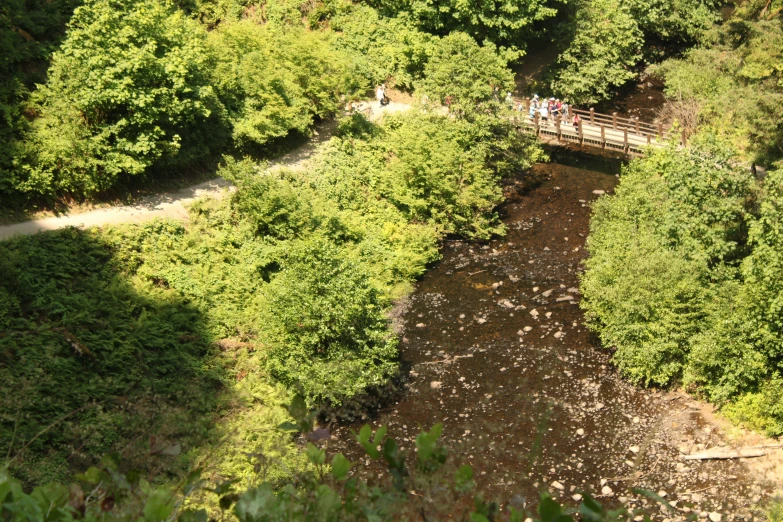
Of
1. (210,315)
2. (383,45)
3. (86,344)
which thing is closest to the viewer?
(86,344)

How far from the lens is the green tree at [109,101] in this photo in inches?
749

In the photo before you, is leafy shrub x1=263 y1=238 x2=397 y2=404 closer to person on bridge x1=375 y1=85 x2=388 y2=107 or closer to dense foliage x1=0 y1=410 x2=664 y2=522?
dense foliage x1=0 y1=410 x2=664 y2=522

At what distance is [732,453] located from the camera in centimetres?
1519

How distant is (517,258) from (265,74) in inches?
390

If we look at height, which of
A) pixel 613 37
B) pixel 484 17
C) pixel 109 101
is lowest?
pixel 613 37

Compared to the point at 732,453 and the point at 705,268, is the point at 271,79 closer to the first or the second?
the point at 705,268

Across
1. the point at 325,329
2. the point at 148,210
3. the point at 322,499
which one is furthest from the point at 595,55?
the point at 322,499

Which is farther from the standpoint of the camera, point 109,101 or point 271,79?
point 271,79

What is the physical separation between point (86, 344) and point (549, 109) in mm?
20041

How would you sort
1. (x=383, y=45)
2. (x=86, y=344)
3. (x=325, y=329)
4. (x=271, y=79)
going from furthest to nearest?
(x=383, y=45), (x=271, y=79), (x=325, y=329), (x=86, y=344)

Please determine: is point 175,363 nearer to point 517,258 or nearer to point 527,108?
point 517,258

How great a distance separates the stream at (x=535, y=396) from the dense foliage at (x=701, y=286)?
0.76 meters

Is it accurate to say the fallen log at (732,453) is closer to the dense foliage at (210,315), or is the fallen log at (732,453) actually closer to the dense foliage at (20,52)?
the dense foliage at (210,315)

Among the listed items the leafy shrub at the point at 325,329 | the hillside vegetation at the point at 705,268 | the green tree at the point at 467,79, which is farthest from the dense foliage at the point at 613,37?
the leafy shrub at the point at 325,329
